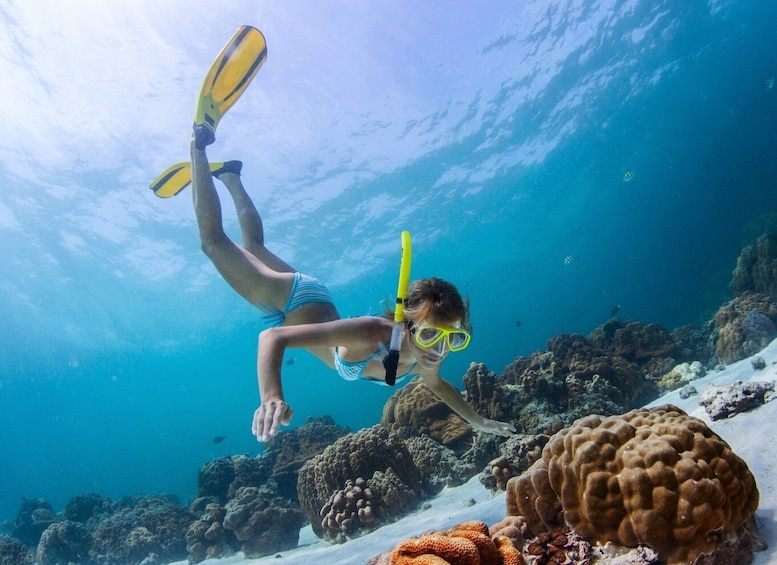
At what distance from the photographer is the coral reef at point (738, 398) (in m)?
4.11

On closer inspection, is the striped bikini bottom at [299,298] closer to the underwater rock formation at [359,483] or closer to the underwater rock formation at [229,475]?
the underwater rock formation at [359,483]

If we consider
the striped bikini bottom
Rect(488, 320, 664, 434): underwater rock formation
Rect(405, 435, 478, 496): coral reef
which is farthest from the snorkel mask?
Rect(405, 435, 478, 496): coral reef

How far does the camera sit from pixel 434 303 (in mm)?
3566

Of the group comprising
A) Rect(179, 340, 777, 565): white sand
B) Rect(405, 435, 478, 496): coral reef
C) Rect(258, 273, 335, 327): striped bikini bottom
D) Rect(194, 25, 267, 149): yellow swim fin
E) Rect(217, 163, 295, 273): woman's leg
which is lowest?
Rect(179, 340, 777, 565): white sand

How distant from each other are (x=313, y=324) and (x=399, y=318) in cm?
74

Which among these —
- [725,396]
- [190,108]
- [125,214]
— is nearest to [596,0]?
[190,108]

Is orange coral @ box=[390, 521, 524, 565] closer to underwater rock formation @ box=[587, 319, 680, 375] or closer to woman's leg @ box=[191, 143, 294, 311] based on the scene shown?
woman's leg @ box=[191, 143, 294, 311]

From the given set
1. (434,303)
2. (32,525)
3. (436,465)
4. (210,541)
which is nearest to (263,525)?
(210,541)

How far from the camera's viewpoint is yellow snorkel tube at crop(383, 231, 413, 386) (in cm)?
329

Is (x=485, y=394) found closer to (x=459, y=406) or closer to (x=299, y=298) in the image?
(x=459, y=406)

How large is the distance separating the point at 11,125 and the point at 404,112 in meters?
20.9

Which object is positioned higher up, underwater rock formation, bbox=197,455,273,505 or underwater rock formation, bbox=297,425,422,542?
underwater rock formation, bbox=197,455,273,505

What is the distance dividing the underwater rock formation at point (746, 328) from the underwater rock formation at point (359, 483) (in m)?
8.15

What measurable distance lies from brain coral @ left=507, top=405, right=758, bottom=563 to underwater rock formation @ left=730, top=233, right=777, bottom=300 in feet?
43.7
